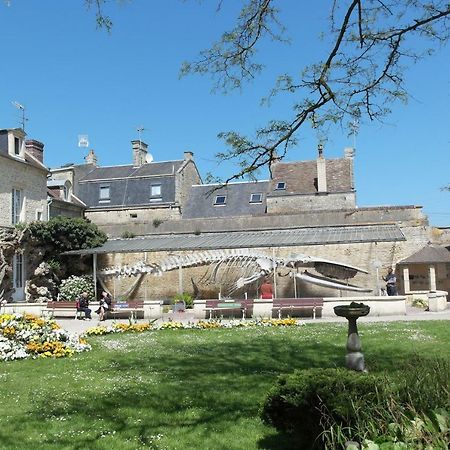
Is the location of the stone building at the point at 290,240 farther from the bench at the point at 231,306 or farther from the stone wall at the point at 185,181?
the stone wall at the point at 185,181

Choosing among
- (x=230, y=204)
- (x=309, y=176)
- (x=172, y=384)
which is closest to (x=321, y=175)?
(x=309, y=176)

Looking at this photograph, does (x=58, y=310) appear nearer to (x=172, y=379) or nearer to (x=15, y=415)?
(x=172, y=379)

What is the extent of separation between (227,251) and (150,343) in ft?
33.6

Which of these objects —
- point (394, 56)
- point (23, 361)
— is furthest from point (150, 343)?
point (394, 56)

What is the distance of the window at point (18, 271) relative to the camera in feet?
78.3

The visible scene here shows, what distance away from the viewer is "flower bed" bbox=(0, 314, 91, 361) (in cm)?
1041

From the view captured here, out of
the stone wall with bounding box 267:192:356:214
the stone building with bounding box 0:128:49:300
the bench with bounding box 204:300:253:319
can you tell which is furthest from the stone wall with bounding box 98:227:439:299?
the stone wall with bounding box 267:192:356:214

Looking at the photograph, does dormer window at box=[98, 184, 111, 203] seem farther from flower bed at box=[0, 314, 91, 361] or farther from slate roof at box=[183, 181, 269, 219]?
flower bed at box=[0, 314, 91, 361]

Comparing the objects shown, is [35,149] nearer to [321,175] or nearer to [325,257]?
[325,257]

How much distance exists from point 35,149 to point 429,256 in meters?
19.8

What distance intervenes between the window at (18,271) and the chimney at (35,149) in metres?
5.94

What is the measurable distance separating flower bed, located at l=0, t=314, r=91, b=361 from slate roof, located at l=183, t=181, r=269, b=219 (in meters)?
22.0

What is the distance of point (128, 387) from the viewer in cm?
751

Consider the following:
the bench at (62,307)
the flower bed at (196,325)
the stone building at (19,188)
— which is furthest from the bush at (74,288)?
the flower bed at (196,325)
